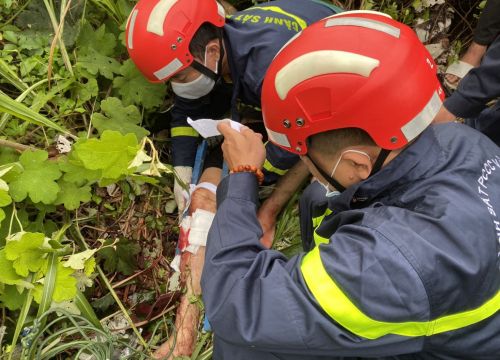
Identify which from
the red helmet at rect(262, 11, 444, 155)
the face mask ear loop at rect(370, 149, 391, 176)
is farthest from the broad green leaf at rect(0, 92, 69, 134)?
the face mask ear loop at rect(370, 149, 391, 176)

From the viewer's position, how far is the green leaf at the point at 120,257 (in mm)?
2412

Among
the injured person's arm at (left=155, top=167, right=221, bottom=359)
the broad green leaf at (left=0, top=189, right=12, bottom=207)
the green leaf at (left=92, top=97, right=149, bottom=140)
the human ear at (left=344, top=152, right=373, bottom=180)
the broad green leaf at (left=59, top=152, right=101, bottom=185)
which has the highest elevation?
the human ear at (left=344, top=152, right=373, bottom=180)

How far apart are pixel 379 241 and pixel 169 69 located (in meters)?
1.62

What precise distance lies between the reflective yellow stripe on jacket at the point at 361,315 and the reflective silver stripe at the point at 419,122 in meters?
0.49

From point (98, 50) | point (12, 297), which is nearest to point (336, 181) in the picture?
point (12, 297)

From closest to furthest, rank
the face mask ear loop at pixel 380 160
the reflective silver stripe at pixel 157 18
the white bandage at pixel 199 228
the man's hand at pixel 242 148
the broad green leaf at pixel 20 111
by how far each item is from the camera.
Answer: the face mask ear loop at pixel 380 160, the man's hand at pixel 242 148, the broad green leaf at pixel 20 111, the reflective silver stripe at pixel 157 18, the white bandage at pixel 199 228

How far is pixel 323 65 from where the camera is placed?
4.66ft

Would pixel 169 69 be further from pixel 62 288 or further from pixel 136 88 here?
pixel 62 288

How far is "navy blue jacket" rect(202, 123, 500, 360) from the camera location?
4.14 feet

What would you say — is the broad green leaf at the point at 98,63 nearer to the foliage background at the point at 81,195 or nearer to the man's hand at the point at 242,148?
the foliage background at the point at 81,195

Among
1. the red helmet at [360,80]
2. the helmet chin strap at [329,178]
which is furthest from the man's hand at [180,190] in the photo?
the red helmet at [360,80]

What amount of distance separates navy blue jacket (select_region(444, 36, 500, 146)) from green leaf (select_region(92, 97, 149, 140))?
184 centimetres

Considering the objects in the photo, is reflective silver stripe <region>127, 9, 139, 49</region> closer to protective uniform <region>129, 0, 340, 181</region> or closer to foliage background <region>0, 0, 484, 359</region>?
protective uniform <region>129, 0, 340, 181</region>

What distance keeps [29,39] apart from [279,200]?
177 centimetres
